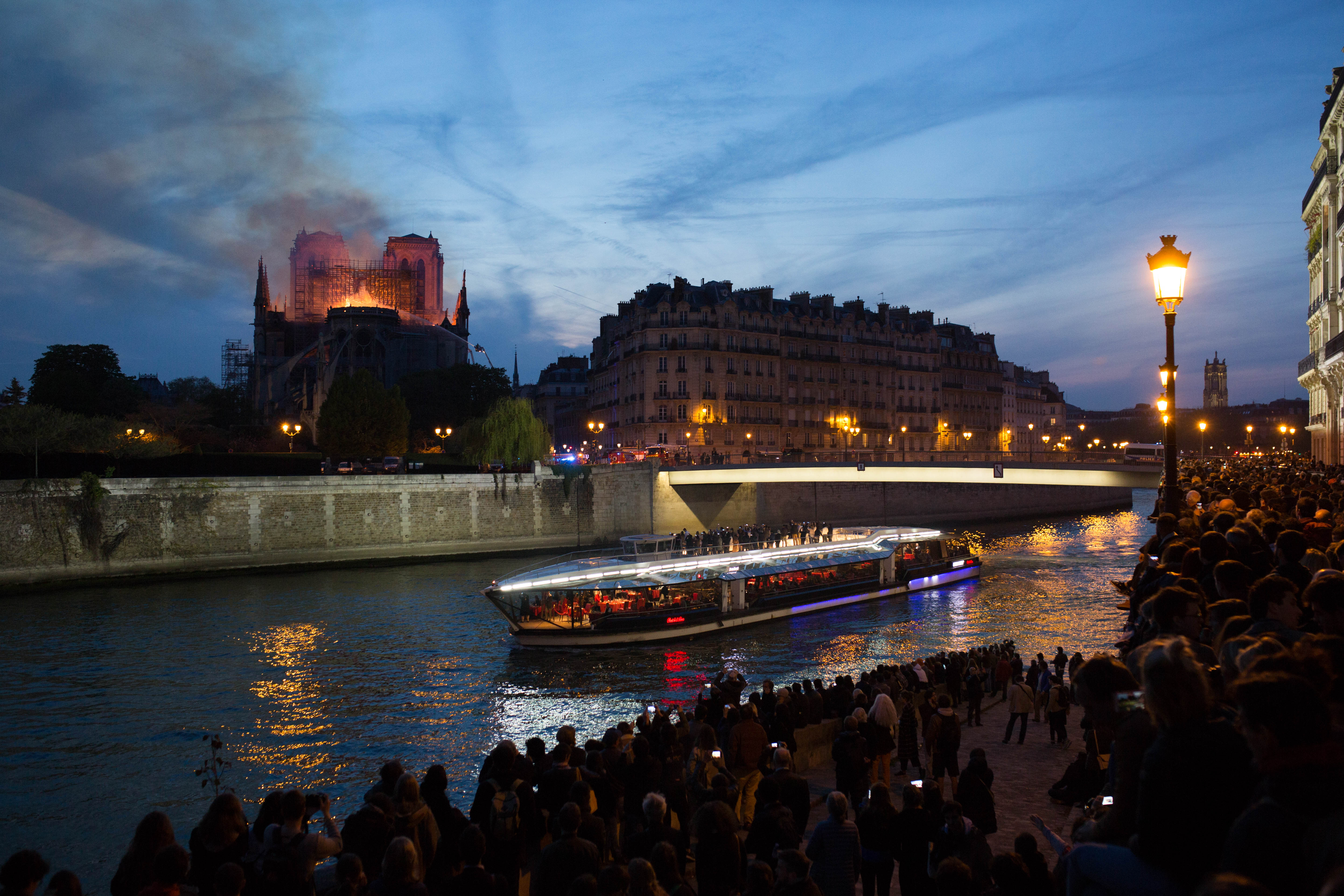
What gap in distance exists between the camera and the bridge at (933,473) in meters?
40.8

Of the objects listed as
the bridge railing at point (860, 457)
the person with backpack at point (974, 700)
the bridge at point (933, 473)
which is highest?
the bridge railing at point (860, 457)

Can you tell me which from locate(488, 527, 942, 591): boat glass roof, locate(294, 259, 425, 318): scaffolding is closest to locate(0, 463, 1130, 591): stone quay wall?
locate(488, 527, 942, 591): boat glass roof

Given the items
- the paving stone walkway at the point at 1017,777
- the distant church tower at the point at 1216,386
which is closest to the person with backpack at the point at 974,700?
the paving stone walkway at the point at 1017,777

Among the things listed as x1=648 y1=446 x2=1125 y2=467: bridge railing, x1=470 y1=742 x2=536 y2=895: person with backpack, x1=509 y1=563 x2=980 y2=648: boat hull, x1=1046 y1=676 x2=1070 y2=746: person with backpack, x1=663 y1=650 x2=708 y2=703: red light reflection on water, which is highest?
x1=648 y1=446 x2=1125 y2=467: bridge railing

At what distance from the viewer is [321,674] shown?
22.9 metres

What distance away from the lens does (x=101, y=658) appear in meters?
24.2

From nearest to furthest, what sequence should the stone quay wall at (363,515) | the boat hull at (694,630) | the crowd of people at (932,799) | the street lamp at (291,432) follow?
the crowd of people at (932,799) → the boat hull at (694,630) → the stone quay wall at (363,515) → the street lamp at (291,432)

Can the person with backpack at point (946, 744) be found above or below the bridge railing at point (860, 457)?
below

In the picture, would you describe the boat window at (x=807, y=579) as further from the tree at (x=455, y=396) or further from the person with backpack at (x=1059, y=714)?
the tree at (x=455, y=396)

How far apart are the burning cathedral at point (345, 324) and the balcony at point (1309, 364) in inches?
2655

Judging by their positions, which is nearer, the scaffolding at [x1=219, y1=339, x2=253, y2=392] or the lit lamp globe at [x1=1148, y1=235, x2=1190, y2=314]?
the lit lamp globe at [x1=1148, y1=235, x2=1190, y2=314]

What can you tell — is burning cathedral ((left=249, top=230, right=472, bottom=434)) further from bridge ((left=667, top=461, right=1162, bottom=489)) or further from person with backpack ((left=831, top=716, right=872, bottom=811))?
person with backpack ((left=831, top=716, right=872, bottom=811))

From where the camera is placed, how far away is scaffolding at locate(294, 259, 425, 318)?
115 meters

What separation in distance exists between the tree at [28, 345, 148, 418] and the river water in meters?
30.9
